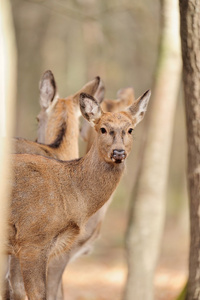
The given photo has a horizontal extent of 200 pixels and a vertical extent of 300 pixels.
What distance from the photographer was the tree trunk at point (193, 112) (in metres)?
8.33

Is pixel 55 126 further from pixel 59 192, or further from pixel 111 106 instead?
pixel 59 192

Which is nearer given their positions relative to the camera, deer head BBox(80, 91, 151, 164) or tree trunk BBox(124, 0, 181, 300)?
deer head BBox(80, 91, 151, 164)

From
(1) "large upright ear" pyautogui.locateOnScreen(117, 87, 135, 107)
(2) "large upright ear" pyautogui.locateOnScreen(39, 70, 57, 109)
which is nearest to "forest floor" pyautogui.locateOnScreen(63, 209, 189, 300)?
(1) "large upright ear" pyautogui.locateOnScreen(117, 87, 135, 107)

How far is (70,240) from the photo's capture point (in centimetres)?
806

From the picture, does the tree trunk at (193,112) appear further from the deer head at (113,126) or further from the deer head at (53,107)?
the deer head at (53,107)

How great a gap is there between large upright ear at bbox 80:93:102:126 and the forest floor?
6.94 meters

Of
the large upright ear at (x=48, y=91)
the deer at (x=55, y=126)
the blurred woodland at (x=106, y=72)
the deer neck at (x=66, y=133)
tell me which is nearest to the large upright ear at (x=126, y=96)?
the deer at (x=55, y=126)

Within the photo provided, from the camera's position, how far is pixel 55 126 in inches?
410

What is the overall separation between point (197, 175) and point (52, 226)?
1.92 metres

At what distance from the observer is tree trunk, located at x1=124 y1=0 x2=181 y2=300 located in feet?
37.4

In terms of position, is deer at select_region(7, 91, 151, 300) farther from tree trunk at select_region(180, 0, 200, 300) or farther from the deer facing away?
the deer facing away

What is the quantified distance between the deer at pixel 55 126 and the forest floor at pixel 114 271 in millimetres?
5296

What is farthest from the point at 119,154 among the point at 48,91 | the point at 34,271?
the point at 48,91

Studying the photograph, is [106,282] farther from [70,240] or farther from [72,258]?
[70,240]
